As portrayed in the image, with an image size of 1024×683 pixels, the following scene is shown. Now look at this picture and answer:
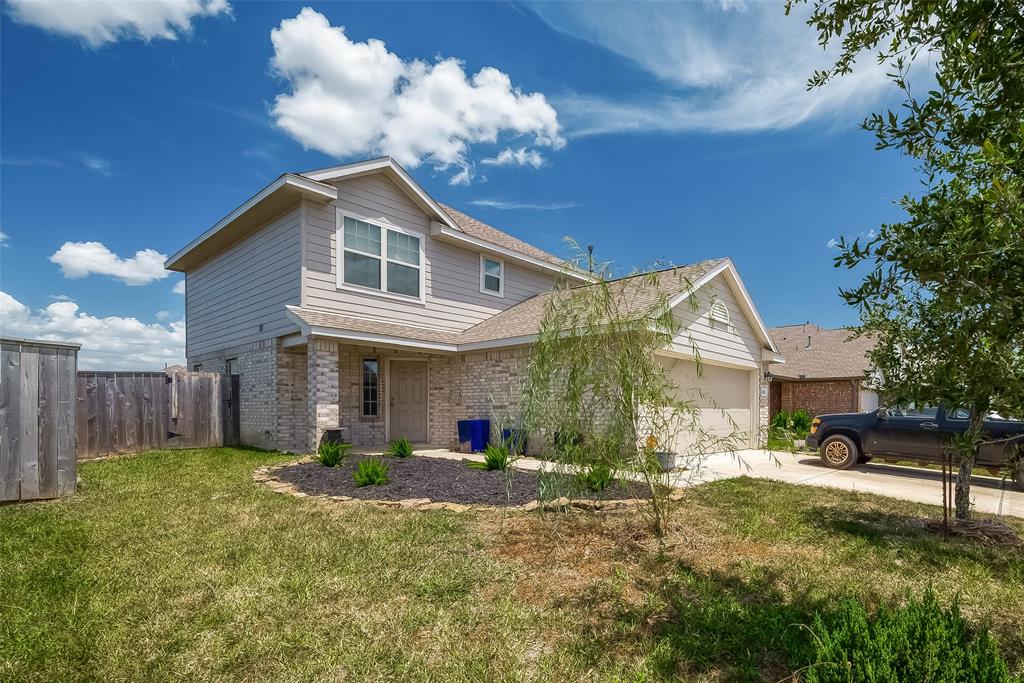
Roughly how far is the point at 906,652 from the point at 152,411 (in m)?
13.7

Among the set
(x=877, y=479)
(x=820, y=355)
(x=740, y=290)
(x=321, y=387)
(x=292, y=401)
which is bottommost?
(x=877, y=479)

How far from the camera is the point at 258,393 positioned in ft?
39.5

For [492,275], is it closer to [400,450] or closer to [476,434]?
[476,434]

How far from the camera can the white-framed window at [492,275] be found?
47.5ft

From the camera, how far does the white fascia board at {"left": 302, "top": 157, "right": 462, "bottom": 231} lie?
10852mm

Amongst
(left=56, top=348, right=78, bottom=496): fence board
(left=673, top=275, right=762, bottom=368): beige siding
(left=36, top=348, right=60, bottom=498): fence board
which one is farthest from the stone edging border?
(left=673, top=275, right=762, bottom=368): beige siding

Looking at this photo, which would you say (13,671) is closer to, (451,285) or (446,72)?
(446,72)

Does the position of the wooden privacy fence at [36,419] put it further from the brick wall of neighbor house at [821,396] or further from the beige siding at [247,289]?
the brick wall of neighbor house at [821,396]

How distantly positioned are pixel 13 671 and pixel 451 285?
1161 cm

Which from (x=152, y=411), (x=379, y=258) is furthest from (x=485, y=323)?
(x=152, y=411)

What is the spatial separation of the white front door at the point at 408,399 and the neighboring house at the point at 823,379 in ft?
51.5

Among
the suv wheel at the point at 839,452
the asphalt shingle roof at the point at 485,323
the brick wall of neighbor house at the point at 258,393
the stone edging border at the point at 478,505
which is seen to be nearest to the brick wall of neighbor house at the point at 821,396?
the suv wheel at the point at 839,452

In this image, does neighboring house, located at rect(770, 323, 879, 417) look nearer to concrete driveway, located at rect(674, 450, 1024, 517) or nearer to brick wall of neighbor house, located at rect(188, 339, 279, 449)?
concrete driveway, located at rect(674, 450, 1024, 517)

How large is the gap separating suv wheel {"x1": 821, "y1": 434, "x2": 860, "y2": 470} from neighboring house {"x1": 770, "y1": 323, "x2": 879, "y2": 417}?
34.1 feet
